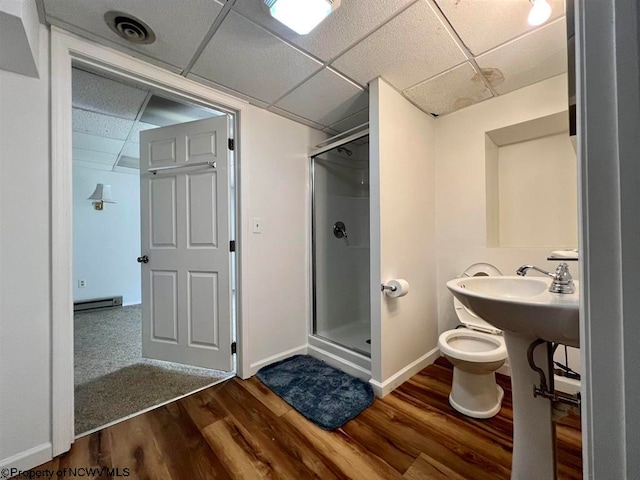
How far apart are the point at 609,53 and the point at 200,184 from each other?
2119mm

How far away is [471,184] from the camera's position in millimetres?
1976

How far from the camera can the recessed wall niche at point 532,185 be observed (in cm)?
176

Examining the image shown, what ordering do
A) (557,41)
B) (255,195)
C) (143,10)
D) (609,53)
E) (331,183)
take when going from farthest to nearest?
(331,183)
(255,195)
(557,41)
(143,10)
(609,53)

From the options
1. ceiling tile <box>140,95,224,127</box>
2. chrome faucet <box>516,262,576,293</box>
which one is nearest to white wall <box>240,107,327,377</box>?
ceiling tile <box>140,95,224,127</box>

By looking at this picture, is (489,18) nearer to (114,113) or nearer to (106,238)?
(114,113)

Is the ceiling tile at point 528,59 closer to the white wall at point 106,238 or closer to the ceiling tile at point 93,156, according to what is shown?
the ceiling tile at point 93,156

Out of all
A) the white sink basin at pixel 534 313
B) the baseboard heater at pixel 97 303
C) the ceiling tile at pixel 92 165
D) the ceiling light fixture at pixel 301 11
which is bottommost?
the baseboard heater at pixel 97 303

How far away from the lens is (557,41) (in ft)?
4.41

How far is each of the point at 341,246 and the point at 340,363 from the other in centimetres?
109

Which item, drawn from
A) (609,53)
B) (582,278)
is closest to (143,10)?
(609,53)

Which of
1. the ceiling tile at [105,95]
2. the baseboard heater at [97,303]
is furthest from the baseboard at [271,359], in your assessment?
the baseboard heater at [97,303]

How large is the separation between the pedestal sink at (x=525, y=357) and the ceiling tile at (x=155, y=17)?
64.9 inches

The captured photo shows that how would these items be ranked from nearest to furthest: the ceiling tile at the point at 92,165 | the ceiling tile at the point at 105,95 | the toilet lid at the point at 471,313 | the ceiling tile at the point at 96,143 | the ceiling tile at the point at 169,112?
the toilet lid at the point at 471,313 < the ceiling tile at the point at 105,95 < the ceiling tile at the point at 169,112 < the ceiling tile at the point at 96,143 < the ceiling tile at the point at 92,165

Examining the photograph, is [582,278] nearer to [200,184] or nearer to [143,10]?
[143,10]
